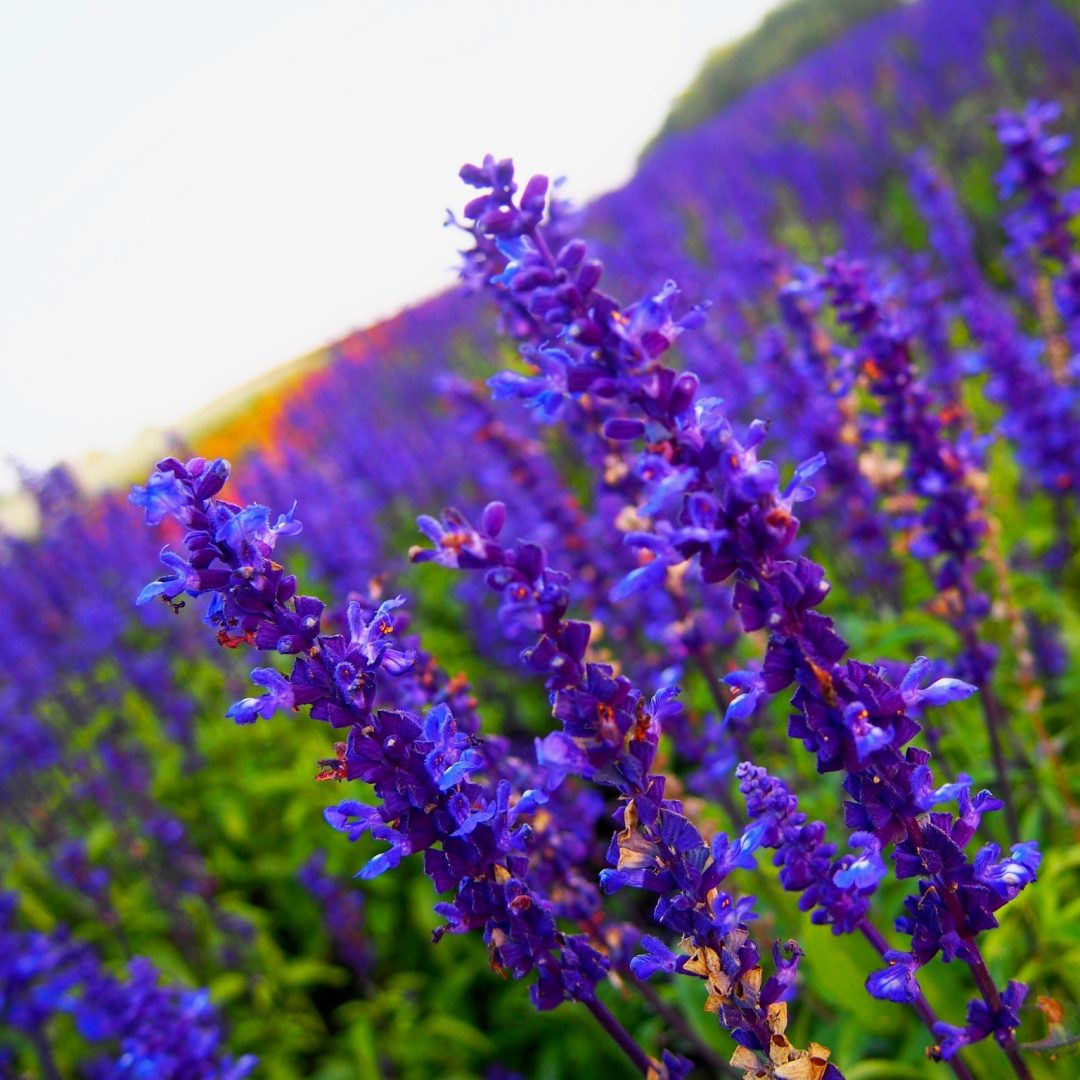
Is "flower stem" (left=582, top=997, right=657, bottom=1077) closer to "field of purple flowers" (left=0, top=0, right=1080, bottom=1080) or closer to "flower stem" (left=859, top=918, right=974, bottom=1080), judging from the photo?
"field of purple flowers" (left=0, top=0, right=1080, bottom=1080)

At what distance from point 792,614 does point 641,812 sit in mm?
421

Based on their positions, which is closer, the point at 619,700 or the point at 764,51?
the point at 619,700

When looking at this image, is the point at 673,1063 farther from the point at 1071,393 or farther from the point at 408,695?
the point at 1071,393

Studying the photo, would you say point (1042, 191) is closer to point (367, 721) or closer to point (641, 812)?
point (641, 812)

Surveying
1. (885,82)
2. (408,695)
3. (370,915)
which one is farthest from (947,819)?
(885,82)

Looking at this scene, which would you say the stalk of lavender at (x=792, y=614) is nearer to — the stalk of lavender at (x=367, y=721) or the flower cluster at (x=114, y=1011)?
the stalk of lavender at (x=367, y=721)

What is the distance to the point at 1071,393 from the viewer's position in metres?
4.59

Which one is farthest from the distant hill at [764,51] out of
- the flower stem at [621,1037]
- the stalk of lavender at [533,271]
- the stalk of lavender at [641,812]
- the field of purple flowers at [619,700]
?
the flower stem at [621,1037]

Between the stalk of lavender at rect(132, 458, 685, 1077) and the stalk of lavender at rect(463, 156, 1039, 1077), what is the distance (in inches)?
19.1

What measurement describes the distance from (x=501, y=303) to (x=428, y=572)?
745 cm

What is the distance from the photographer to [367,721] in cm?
164

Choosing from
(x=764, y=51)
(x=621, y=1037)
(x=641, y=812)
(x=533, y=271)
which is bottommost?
(x=621, y=1037)

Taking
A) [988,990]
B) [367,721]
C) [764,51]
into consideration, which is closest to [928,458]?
[988,990]

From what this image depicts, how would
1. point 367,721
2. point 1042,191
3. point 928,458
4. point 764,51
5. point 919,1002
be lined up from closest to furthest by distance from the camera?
1. point 367,721
2. point 919,1002
3. point 928,458
4. point 1042,191
5. point 764,51
